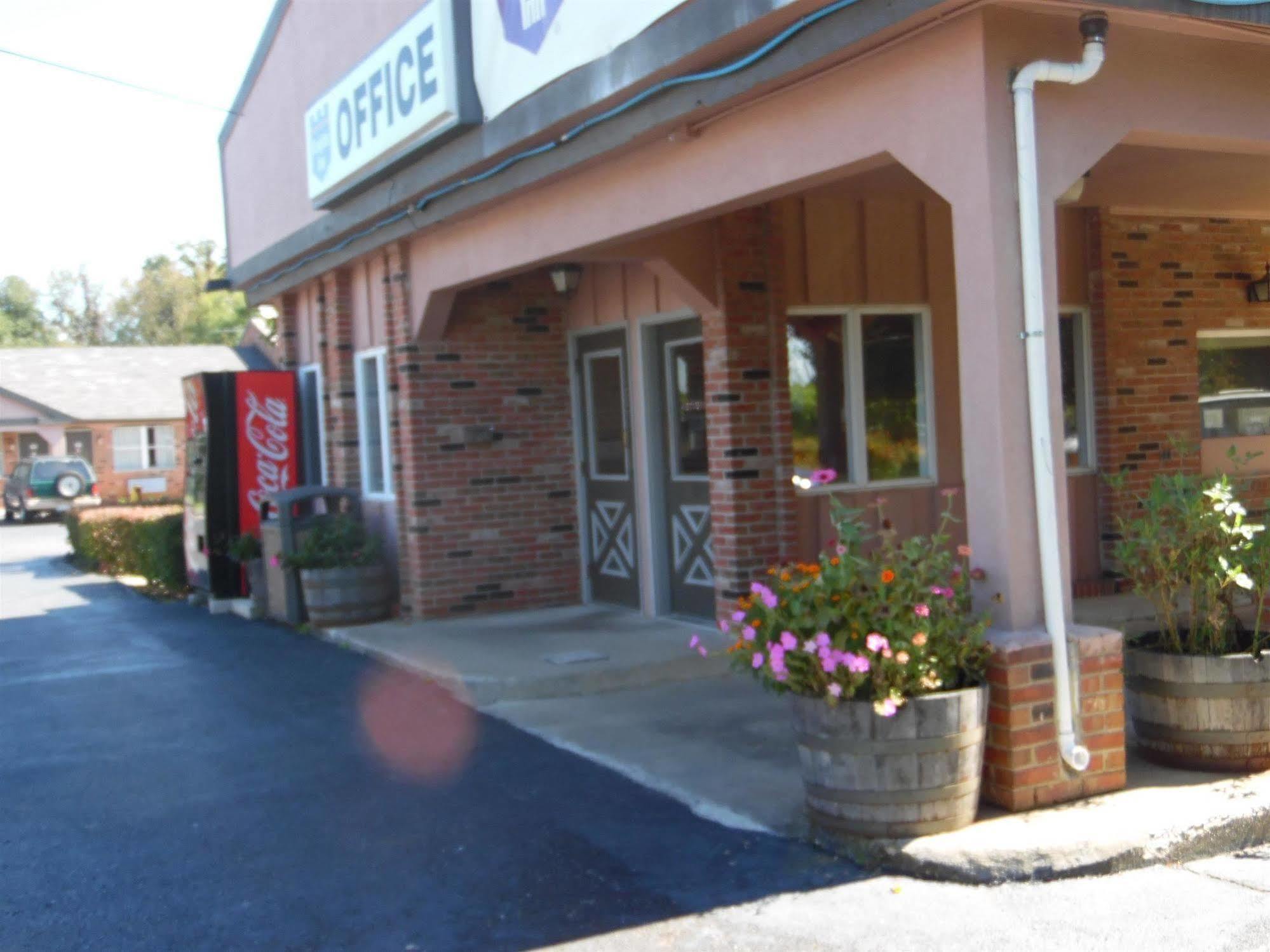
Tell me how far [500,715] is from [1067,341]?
5.31 metres

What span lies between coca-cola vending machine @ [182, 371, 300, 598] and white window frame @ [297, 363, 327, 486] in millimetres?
224

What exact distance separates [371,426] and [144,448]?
29.3 meters

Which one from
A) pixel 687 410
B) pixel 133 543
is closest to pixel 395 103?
pixel 687 410

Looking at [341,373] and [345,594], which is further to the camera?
[341,373]

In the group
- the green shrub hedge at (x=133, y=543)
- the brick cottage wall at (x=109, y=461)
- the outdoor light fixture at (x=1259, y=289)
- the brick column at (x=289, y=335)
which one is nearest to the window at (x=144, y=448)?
the brick cottage wall at (x=109, y=461)

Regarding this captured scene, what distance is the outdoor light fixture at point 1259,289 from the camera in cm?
1055

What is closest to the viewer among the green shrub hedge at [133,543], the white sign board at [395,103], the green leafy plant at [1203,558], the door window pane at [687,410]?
the green leafy plant at [1203,558]

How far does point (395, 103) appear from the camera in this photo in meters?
9.64

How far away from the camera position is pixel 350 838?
5.59m

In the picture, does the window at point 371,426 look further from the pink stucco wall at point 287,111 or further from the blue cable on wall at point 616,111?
the pink stucco wall at point 287,111

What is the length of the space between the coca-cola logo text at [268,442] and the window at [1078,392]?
749 centimetres

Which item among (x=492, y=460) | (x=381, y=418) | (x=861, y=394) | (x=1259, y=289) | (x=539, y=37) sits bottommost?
(x=492, y=460)

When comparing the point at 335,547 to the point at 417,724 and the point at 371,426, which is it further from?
the point at 417,724

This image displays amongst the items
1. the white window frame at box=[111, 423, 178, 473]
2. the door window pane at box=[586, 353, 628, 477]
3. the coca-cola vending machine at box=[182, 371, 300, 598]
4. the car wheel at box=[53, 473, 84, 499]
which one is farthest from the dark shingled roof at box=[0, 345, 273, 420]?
the door window pane at box=[586, 353, 628, 477]
